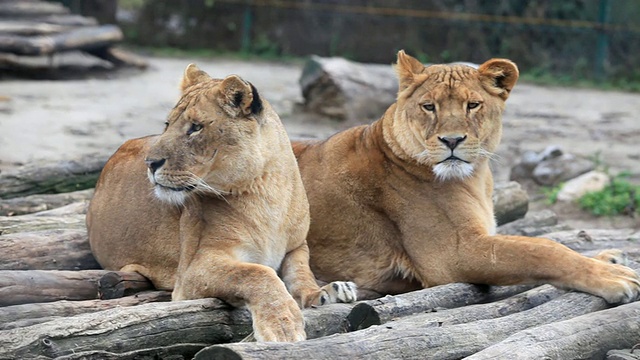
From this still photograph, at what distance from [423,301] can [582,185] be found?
4688 millimetres

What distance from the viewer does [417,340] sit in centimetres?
380

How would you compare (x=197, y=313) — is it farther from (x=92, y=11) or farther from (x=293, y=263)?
(x=92, y=11)

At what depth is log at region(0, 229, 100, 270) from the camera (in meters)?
4.98

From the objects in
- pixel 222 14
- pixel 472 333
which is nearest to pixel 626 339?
pixel 472 333

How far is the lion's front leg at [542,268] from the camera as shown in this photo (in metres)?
4.50

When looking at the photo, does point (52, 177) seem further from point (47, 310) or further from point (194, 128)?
point (47, 310)

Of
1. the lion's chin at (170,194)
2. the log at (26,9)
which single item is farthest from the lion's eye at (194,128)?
the log at (26,9)

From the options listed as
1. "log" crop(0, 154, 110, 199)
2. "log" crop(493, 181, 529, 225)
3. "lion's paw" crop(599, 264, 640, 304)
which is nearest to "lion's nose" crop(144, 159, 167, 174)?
"lion's paw" crop(599, 264, 640, 304)

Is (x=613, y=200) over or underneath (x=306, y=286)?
underneath

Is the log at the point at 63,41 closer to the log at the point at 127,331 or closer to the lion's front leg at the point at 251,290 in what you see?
the lion's front leg at the point at 251,290

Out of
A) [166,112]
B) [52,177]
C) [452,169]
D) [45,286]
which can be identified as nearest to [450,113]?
[452,169]

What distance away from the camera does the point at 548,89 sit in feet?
A: 50.8

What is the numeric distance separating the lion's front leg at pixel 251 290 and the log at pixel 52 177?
2.57m

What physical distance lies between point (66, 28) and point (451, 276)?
10920mm
